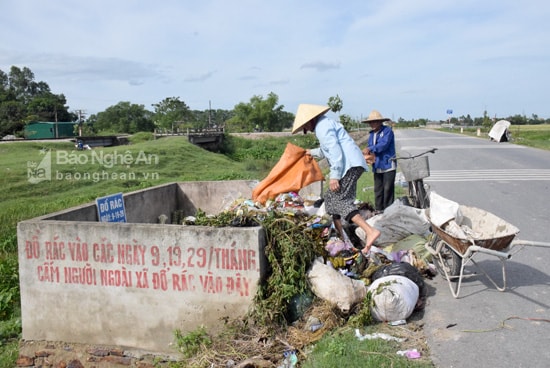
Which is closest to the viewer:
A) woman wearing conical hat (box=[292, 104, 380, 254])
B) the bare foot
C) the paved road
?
the paved road

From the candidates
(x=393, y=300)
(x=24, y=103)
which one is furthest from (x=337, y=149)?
(x=24, y=103)

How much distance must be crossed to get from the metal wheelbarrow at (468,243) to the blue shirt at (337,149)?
1023 millimetres

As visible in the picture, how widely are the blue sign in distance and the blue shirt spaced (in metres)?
3.10

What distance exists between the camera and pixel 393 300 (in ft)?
13.6

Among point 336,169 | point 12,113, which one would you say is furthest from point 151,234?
point 12,113

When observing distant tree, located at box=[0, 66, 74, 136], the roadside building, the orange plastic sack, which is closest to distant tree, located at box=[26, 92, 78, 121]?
distant tree, located at box=[0, 66, 74, 136]

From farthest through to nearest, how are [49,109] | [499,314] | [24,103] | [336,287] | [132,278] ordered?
[24,103] < [49,109] < [132,278] < [336,287] < [499,314]

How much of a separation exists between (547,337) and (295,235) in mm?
2257

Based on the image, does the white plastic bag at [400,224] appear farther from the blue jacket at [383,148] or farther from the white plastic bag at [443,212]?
the blue jacket at [383,148]

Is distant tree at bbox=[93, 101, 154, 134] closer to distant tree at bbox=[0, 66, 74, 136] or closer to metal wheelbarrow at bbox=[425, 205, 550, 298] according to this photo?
distant tree at bbox=[0, 66, 74, 136]

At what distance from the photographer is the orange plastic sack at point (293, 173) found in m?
6.48

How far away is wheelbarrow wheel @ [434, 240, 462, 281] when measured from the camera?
4789mm

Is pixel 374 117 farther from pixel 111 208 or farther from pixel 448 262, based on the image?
pixel 111 208

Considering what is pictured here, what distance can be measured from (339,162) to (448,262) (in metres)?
1.66
